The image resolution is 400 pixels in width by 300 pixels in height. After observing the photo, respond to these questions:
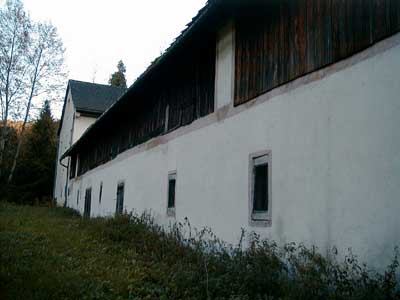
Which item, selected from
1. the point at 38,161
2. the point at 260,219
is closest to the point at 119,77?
the point at 38,161

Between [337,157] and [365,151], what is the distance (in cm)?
42

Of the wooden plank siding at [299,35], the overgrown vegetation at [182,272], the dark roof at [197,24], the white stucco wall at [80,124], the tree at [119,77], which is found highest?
the tree at [119,77]

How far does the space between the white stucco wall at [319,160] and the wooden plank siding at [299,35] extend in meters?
0.19

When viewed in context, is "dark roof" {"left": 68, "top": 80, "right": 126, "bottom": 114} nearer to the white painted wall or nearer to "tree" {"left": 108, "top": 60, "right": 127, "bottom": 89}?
the white painted wall

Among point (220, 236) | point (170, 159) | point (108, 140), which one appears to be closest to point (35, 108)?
point (108, 140)

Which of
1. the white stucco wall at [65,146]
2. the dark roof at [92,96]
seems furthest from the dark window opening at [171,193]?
the white stucco wall at [65,146]

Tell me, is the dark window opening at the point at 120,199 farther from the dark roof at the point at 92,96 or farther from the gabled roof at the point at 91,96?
the dark roof at the point at 92,96

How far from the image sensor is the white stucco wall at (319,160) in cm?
429

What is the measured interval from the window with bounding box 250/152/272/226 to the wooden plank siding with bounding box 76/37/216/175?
7.06 ft

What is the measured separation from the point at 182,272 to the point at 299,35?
11.7ft

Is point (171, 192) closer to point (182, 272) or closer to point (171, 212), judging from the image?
point (171, 212)

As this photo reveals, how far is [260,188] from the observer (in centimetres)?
649

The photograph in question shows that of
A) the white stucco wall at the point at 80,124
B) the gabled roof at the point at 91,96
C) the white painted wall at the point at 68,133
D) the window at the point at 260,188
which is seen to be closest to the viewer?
the window at the point at 260,188

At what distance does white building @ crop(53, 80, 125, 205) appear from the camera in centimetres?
3088
